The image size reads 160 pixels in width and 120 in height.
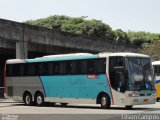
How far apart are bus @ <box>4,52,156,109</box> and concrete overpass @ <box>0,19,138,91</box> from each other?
28.0 ft

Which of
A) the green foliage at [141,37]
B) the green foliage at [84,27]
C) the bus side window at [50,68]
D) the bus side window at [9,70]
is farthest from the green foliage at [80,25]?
the bus side window at [50,68]

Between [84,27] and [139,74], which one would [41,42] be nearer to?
[139,74]

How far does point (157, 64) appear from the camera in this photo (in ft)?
114

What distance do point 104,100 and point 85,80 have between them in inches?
71.9

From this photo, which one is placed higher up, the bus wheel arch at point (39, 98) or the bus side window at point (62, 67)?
the bus side window at point (62, 67)

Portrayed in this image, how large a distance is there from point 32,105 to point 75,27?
70259 millimetres

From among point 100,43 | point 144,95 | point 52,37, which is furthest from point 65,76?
point 100,43

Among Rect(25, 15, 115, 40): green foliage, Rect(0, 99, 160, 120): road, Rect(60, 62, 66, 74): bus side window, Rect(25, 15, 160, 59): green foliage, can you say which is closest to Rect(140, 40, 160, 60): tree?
Rect(25, 15, 160, 59): green foliage

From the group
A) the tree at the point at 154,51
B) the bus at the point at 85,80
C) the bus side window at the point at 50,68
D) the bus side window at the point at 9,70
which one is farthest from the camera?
the tree at the point at 154,51

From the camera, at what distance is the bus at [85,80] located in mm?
23922

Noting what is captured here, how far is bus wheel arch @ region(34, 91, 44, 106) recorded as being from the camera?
94.5 ft

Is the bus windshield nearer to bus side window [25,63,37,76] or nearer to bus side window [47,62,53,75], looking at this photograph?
bus side window [47,62,53,75]

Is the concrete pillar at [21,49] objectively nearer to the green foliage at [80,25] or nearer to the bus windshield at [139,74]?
the bus windshield at [139,74]

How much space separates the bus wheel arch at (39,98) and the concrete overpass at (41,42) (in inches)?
395
